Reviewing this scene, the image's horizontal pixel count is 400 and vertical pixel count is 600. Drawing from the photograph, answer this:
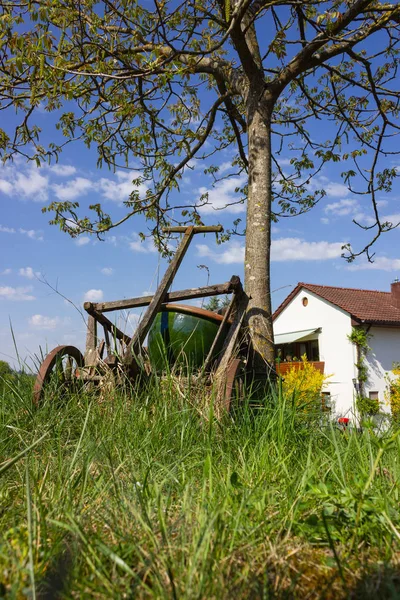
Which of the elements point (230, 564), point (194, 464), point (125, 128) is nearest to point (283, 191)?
point (125, 128)

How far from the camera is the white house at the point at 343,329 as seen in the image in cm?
2158

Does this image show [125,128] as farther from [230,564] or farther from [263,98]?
[230,564]

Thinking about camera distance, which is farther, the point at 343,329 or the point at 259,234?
the point at 343,329

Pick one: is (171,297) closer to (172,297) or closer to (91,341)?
(172,297)

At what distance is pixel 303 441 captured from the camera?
3521mm

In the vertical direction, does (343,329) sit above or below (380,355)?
above

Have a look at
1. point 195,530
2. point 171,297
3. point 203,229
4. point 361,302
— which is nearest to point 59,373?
point 171,297

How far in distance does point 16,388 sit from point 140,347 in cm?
108

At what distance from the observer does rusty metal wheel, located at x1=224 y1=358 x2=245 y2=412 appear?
13.1 feet

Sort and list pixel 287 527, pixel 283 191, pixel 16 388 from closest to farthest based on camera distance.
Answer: pixel 287 527 → pixel 16 388 → pixel 283 191

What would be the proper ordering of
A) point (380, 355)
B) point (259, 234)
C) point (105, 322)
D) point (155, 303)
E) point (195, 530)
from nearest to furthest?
point (195, 530) → point (155, 303) → point (105, 322) → point (259, 234) → point (380, 355)

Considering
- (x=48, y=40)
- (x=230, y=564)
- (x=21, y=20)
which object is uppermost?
(x=21, y=20)

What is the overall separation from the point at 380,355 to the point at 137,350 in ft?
63.4

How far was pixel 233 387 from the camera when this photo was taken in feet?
14.0
